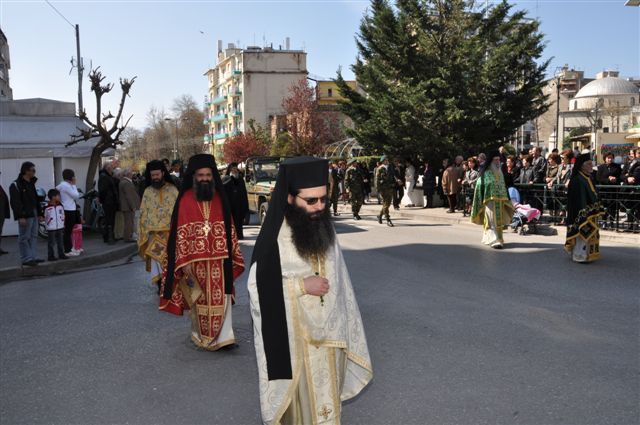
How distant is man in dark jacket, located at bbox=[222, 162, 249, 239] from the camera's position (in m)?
7.59

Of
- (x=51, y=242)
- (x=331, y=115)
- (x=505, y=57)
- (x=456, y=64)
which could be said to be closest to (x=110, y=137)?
(x=51, y=242)

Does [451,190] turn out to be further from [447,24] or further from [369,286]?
A: [369,286]

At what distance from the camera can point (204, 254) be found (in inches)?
230

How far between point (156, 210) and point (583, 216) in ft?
23.2

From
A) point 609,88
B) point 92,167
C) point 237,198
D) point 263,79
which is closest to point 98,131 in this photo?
point 92,167

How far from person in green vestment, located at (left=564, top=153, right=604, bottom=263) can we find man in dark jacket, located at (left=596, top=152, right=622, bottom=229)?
3.61 m

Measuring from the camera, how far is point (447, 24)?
23094mm

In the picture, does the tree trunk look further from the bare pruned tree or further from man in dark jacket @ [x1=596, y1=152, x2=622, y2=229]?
man in dark jacket @ [x1=596, y1=152, x2=622, y2=229]

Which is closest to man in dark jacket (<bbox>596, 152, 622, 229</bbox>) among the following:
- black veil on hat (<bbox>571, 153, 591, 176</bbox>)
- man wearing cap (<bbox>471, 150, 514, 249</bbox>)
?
man wearing cap (<bbox>471, 150, 514, 249</bbox>)

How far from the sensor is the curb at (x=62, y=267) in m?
10.9

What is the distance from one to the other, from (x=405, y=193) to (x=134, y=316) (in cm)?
1729

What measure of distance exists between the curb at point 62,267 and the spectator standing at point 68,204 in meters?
0.53

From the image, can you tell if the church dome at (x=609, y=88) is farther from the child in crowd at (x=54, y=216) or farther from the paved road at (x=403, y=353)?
the child in crowd at (x=54, y=216)

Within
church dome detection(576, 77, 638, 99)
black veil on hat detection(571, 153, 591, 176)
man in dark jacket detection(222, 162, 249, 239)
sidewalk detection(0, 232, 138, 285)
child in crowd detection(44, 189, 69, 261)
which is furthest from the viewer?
church dome detection(576, 77, 638, 99)
